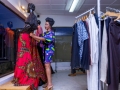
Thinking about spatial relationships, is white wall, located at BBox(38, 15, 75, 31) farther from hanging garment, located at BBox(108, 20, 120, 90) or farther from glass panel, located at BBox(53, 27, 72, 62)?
hanging garment, located at BBox(108, 20, 120, 90)

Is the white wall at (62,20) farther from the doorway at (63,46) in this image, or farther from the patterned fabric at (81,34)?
the patterned fabric at (81,34)

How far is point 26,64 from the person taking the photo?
2.26 meters

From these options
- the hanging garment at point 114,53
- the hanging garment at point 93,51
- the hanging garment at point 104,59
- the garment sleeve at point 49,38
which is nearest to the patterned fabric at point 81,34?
the hanging garment at point 93,51

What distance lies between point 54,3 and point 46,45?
214 cm

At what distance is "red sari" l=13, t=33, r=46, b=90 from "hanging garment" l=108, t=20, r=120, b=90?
1.40 m

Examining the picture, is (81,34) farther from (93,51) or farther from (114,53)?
(114,53)

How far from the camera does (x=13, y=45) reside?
3326 millimetres

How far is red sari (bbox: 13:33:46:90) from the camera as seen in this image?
2.18 m

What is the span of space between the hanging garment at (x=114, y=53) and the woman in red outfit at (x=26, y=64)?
140 cm

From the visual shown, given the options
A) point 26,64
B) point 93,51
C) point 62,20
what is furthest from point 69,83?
point 62,20

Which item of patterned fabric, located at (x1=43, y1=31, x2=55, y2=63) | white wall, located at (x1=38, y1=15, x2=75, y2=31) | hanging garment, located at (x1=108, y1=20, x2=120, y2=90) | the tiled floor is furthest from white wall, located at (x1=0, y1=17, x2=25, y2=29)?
hanging garment, located at (x1=108, y1=20, x2=120, y2=90)

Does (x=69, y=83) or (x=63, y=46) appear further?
(x=63, y=46)

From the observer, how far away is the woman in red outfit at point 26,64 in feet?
7.15

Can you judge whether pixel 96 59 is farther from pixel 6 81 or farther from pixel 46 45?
pixel 6 81
